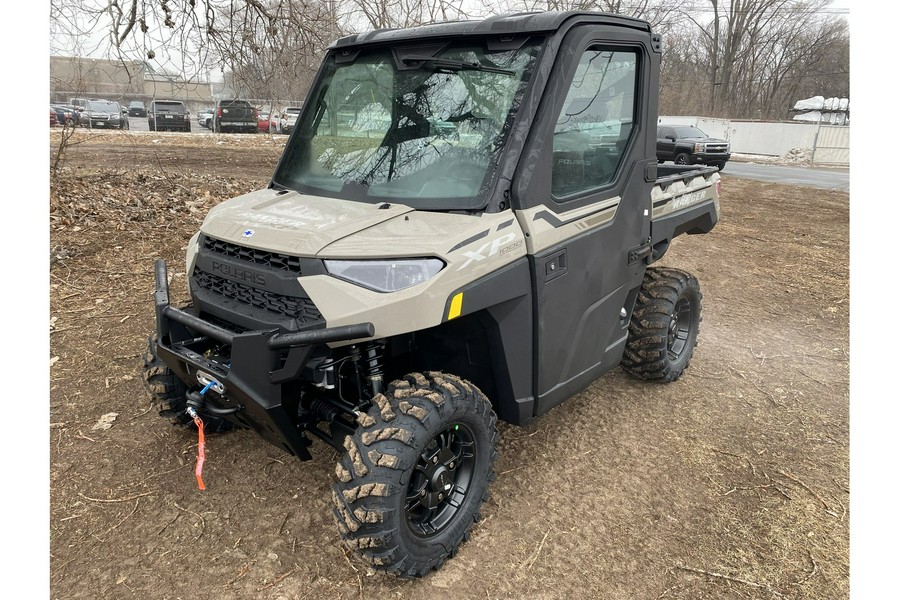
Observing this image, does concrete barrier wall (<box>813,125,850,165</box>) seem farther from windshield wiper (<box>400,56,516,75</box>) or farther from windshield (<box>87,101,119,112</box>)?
windshield (<box>87,101,119,112</box>)

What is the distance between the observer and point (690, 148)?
2091 centimetres

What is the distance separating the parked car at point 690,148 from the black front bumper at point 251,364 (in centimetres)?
2018

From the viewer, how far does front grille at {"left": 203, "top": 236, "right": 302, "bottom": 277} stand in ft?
8.54

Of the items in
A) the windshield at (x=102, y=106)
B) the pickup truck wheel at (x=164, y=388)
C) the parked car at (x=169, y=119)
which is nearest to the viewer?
the pickup truck wheel at (x=164, y=388)

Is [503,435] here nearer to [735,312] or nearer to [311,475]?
[311,475]

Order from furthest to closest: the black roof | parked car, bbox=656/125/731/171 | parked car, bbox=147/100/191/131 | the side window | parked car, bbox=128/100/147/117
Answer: parked car, bbox=128/100/147/117
parked car, bbox=147/100/191/131
parked car, bbox=656/125/731/171
the side window
the black roof

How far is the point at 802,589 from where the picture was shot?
8.95 feet

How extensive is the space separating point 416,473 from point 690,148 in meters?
20.8

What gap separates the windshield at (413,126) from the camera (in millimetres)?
2836

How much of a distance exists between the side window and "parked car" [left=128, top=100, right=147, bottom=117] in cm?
3616

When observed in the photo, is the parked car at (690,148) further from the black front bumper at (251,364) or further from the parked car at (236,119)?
the black front bumper at (251,364)

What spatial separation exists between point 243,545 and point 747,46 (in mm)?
52411

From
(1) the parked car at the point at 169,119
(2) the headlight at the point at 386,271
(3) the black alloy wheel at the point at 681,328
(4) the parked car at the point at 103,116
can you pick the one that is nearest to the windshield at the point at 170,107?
(1) the parked car at the point at 169,119

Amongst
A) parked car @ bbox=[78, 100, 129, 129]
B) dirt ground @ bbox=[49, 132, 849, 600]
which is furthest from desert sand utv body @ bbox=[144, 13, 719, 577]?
parked car @ bbox=[78, 100, 129, 129]
